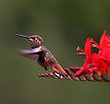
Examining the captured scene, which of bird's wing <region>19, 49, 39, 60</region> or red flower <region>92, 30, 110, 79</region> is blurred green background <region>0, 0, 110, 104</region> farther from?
red flower <region>92, 30, 110, 79</region>

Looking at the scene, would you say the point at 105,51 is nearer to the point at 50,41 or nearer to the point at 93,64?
the point at 93,64

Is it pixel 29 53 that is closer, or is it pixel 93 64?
pixel 93 64

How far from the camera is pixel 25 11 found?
8930mm

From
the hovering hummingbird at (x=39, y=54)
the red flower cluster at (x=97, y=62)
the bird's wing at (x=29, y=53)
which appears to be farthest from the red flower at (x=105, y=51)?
the bird's wing at (x=29, y=53)

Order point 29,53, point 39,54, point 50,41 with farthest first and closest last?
point 50,41
point 39,54
point 29,53

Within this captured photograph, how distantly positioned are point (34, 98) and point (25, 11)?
1.55m

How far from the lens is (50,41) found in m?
8.15

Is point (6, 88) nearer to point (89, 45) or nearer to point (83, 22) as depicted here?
point (83, 22)

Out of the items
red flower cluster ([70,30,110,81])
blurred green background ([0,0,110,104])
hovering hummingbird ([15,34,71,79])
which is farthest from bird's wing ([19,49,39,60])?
blurred green background ([0,0,110,104])

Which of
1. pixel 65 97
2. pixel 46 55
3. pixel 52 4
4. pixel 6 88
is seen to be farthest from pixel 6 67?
pixel 46 55

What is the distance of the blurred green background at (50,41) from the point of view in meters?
7.86

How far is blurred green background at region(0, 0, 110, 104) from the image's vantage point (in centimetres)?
786

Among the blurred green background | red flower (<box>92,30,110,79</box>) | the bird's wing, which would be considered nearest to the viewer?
red flower (<box>92,30,110,79</box>)

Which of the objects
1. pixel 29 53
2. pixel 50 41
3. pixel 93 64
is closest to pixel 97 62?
pixel 93 64
